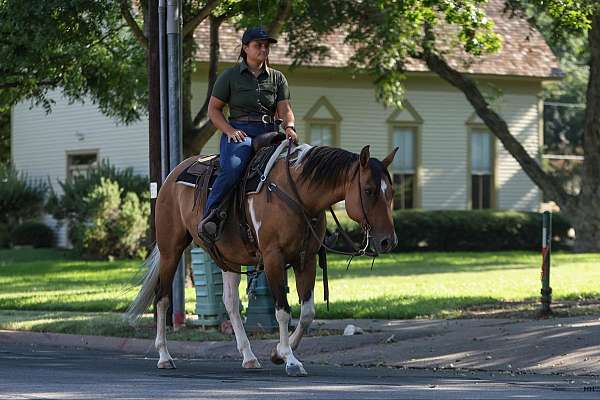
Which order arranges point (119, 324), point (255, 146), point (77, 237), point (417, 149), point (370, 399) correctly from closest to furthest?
point (370, 399) → point (255, 146) → point (119, 324) → point (77, 237) → point (417, 149)

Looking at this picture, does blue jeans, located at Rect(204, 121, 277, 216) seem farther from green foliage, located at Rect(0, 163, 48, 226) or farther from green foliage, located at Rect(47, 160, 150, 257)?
green foliage, located at Rect(0, 163, 48, 226)

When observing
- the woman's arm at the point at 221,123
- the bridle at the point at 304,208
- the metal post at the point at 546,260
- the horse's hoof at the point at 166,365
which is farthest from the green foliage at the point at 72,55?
the bridle at the point at 304,208

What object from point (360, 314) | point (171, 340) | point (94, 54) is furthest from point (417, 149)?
point (171, 340)

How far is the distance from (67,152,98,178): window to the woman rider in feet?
88.9

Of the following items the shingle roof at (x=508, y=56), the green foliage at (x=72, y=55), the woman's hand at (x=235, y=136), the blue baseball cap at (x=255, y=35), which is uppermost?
the shingle roof at (x=508, y=56)

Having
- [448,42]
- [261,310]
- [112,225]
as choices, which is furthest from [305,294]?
[112,225]

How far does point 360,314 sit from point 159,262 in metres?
4.81

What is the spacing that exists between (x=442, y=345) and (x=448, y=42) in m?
19.9

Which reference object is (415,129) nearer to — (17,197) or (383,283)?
(17,197)

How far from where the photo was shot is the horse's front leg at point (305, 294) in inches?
457

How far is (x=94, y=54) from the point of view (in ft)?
78.0

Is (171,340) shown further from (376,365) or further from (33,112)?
(33,112)

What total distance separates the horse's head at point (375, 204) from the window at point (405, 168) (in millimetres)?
28561

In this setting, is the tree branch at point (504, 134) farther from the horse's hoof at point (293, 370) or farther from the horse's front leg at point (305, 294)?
the horse's hoof at point (293, 370)
